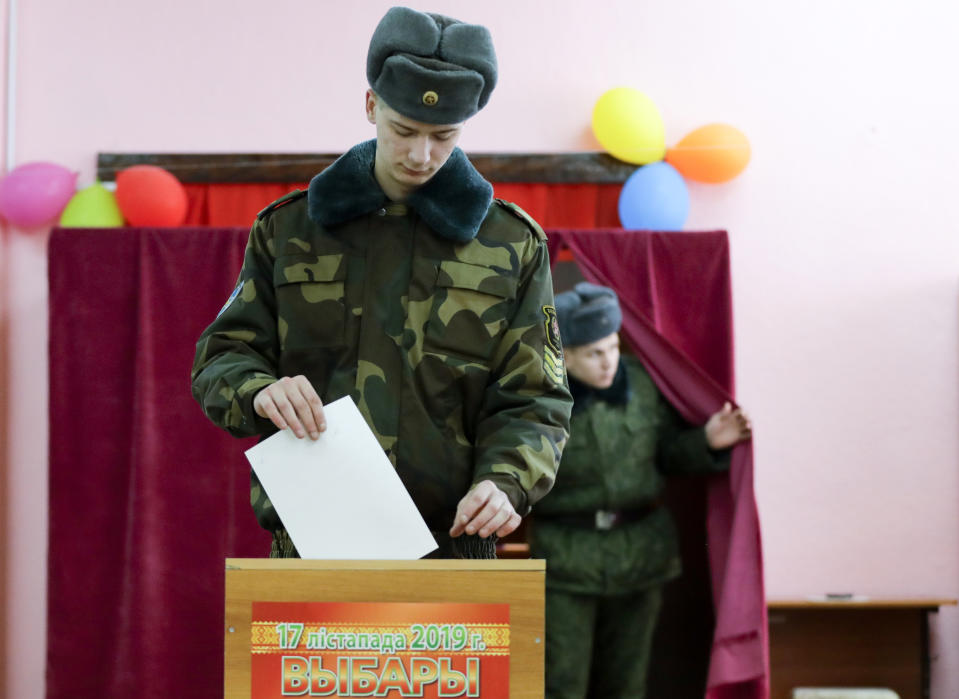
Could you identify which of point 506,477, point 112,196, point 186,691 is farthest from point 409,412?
point 112,196

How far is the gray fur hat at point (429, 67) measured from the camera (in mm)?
1503

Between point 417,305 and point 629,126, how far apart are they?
245 centimetres

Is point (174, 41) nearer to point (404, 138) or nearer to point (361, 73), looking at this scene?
point (361, 73)

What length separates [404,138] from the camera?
5.16 ft

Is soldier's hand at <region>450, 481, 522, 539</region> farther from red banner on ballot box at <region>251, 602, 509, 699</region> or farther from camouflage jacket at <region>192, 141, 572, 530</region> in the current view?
red banner on ballot box at <region>251, 602, 509, 699</region>

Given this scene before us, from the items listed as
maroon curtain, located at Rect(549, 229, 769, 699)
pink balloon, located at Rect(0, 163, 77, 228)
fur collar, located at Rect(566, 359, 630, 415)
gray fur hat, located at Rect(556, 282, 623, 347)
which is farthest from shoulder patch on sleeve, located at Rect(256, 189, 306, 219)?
pink balloon, located at Rect(0, 163, 77, 228)

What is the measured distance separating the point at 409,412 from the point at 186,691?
8.28 feet

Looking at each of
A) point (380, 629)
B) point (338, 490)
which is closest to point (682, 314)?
point (338, 490)

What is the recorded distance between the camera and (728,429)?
3520 mm

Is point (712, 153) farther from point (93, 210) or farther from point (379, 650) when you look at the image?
point (379, 650)

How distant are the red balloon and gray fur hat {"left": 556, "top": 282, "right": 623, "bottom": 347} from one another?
1.40 metres

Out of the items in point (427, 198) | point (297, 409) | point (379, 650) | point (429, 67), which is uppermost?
point (429, 67)

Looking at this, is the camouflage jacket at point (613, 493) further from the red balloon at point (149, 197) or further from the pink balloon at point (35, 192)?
the pink balloon at point (35, 192)

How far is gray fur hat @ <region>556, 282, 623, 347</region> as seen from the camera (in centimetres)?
Answer: 347
